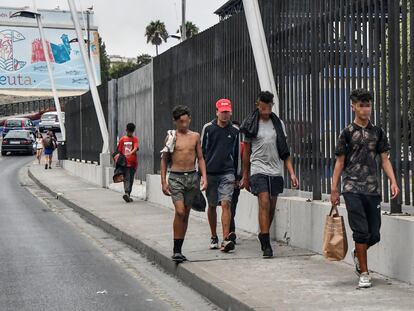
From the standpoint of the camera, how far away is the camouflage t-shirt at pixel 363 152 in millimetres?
7285

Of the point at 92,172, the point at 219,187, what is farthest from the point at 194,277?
the point at 92,172

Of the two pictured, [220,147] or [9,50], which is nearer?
[220,147]

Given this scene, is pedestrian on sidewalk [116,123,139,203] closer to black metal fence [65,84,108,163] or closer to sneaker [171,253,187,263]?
black metal fence [65,84,108,163]

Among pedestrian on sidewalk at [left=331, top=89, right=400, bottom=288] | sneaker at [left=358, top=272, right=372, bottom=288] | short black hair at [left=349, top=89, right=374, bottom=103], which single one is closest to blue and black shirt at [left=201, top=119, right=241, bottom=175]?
pedestrian on sidewalk at [left=331, top=89, right=400, bottom=288]

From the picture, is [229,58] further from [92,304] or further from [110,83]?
[110,83]

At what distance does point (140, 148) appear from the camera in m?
20.1

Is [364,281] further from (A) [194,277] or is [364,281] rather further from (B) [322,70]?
(B) [322,70]

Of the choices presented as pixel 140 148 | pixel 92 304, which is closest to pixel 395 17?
pixel 92 304

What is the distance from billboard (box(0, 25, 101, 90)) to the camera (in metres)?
103

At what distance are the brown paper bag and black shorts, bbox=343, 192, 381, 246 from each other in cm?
21

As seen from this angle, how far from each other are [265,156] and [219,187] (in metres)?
0.88

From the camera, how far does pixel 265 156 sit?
912 cm

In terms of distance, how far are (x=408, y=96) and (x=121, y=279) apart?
12.0ft

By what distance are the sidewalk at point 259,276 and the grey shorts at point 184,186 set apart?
70cm
